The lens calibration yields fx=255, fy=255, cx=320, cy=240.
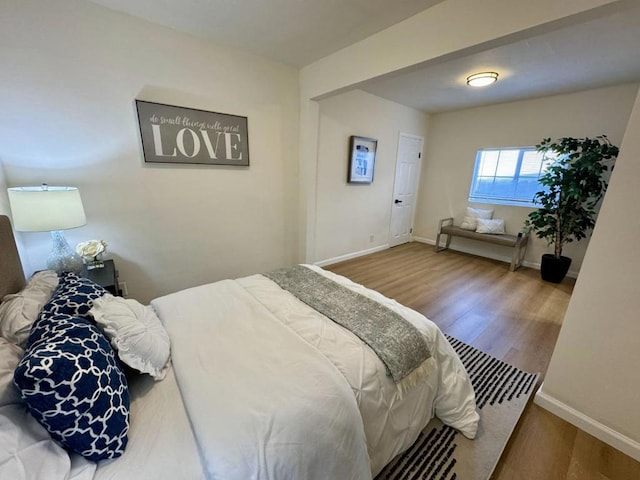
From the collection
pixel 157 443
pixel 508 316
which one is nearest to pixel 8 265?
pixel 157 443

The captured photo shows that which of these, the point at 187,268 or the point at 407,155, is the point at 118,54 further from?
the point at 407,155

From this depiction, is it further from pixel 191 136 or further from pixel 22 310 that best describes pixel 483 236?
pixel 22 310

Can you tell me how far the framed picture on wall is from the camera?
3.65m

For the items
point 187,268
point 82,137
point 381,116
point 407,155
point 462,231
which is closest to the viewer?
point 82,137

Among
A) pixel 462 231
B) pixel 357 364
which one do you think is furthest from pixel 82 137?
pixel 462 231

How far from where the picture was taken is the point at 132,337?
0.99m

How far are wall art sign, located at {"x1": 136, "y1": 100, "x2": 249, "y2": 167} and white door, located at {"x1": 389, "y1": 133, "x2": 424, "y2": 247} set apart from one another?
2.87 meters

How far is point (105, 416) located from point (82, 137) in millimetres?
2121

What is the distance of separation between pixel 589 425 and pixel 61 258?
338 centimetres

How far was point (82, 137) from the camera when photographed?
6.32 feet

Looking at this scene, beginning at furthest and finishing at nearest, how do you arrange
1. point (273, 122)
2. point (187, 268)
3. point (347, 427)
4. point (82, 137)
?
point (273, 122) < point (187, 268) < point (82, 137) < point (347, 427)

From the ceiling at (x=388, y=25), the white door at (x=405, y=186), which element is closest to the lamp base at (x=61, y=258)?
the ceiling at (x=388, y=25)

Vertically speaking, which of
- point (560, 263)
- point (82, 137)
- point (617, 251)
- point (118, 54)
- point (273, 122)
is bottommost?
point (560, 263)

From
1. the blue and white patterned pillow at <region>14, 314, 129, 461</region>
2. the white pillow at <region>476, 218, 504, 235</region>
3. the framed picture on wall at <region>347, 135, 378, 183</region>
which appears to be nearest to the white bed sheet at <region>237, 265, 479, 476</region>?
the blue and white patterned pillow at <region>14, 314, 129, 461</region>
